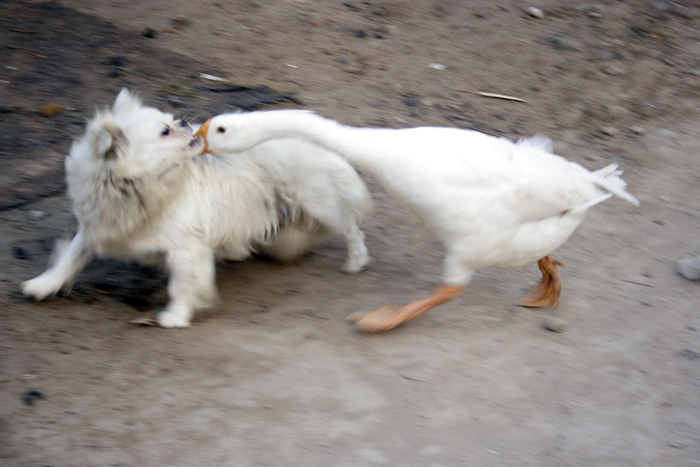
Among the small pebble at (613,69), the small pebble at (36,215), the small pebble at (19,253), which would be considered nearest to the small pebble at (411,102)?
the small pebble at (613,69)

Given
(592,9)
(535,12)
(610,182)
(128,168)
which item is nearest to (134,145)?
(128,168)

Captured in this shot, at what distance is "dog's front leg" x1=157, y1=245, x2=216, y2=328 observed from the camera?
3.40 metres

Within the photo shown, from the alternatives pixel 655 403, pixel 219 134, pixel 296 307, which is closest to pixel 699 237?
pixel 655 403

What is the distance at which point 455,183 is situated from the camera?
3.24m

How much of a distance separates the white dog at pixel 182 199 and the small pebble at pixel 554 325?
1186 millimetres

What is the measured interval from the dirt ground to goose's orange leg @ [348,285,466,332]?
0.09 meters

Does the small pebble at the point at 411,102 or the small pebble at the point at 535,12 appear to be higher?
the small pebble at the point at 535,12

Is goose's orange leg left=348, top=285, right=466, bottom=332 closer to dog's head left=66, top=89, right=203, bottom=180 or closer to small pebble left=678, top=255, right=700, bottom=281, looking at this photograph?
dog's head left=66, top=89, right=203, bottom=180

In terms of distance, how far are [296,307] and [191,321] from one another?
56cm

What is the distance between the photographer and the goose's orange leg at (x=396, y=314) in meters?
3.40

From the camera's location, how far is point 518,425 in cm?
293

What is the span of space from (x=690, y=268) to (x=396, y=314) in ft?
6.89

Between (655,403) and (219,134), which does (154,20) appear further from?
(655,403)

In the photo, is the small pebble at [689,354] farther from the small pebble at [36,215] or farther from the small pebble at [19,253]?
the small pebble at [36,215]
